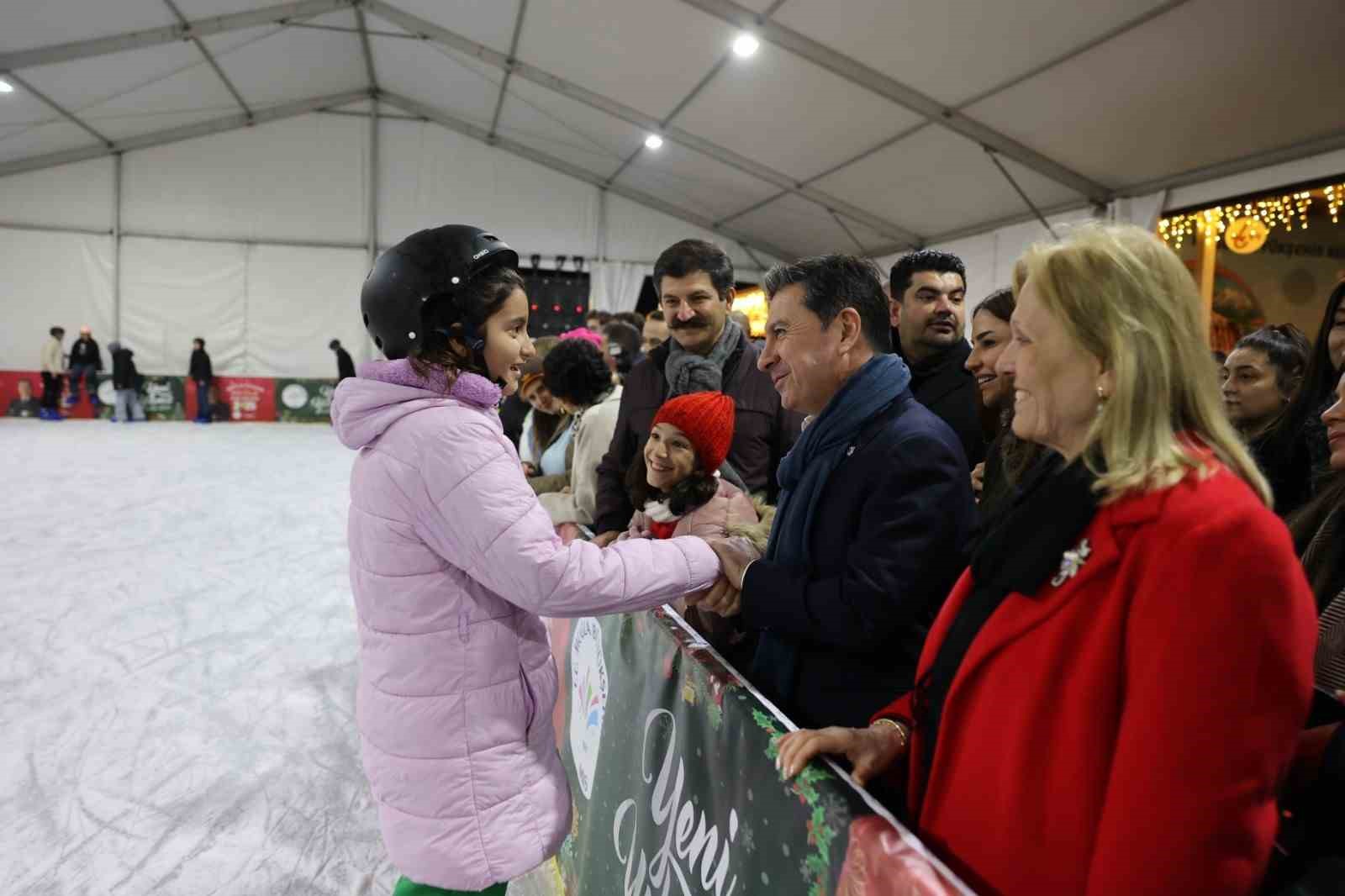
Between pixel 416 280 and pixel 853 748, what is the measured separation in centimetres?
94

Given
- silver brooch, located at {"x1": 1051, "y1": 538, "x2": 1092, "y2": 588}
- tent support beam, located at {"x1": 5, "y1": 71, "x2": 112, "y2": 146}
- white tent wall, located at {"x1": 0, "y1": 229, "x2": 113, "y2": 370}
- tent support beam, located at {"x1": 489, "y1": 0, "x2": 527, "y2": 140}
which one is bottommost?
silver brooch, located at {"x1": 1051, "y1": 538, "x2": 1092, "y2": 588}

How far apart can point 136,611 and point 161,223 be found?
43.8 feet

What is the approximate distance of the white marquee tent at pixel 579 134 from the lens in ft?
20.7

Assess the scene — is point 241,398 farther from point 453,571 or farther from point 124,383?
point 453,571

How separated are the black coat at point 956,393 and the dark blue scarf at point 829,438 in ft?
A: 3.50

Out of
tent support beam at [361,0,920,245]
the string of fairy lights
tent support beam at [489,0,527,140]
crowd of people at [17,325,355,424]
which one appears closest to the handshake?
the string of fairy lights

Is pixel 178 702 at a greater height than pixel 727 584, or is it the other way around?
pixel 727 584

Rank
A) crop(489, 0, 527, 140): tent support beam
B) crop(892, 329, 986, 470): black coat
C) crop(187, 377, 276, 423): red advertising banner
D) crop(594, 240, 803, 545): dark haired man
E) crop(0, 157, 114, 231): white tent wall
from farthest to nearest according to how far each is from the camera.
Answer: crop(187, 377, 276, 423): red advertising banner, crop(0, 157, 114, 231): white tent wall, crop(489, 0, 527, 140): tent support beam, crop(594, 240, 803, 545): dark haired man, crop(892, 329, 986, 470): black coat

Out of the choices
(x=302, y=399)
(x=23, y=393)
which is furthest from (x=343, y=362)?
(x=23, y=393)

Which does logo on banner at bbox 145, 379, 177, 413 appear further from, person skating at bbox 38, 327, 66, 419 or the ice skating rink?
the ice skating rink

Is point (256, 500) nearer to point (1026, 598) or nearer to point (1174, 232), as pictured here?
point (1026, 598)

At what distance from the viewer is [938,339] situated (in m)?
2.52

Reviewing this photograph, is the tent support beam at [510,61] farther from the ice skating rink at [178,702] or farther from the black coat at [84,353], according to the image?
the black coat at [84,353]

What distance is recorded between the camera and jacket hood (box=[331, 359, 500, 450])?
1237mm
